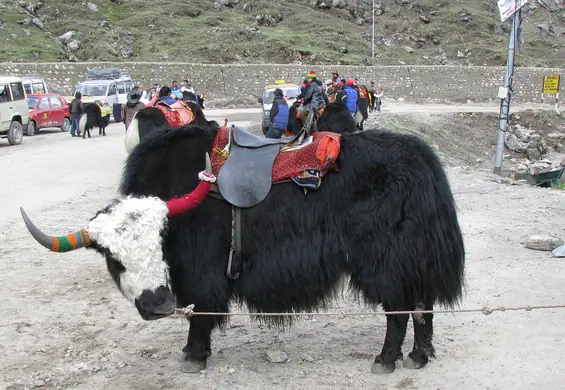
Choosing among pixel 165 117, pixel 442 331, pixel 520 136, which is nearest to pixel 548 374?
pixel 442 331

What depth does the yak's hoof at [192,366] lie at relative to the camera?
12.1 feet

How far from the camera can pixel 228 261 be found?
3529mm

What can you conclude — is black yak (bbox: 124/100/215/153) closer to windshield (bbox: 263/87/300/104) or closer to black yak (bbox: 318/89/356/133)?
black yak (bbox: 318/89/356/133)

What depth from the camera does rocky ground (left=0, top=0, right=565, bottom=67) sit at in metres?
42.0

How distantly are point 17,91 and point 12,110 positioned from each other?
763 millimetres

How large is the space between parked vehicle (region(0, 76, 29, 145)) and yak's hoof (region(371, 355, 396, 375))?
14582mm

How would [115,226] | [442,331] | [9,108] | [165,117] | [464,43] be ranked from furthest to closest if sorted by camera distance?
[464,43]
[9,108]
[165,117]
[442,331]
[115,226]

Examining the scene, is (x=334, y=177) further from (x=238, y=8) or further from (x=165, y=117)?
(x=238, y=8)

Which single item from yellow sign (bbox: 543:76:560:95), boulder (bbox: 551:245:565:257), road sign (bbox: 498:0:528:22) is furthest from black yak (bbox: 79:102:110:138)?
yellow sign (bbox: 543:76:560:95)

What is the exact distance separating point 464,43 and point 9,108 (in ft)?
146

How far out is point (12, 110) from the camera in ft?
53.0

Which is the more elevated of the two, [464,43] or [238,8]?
[238,8]

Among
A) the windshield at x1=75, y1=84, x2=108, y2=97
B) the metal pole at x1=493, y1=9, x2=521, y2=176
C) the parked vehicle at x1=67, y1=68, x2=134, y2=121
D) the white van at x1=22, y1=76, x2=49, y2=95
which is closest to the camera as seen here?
the metal pole at x1=493, y1=9, x2=521, y2=176

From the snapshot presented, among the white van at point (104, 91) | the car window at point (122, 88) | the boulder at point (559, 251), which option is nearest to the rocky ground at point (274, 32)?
the car window at point (122, 88)
